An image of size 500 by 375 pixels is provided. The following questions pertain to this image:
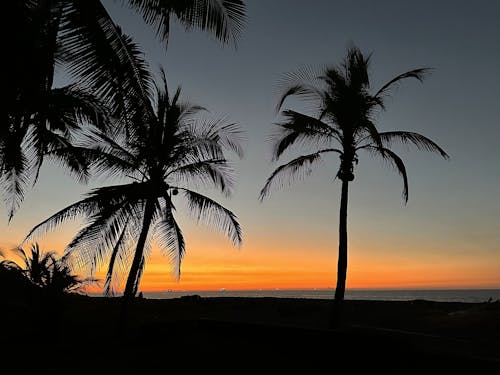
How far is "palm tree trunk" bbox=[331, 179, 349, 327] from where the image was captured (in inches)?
492

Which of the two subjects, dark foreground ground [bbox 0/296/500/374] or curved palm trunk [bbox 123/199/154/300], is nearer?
dark foreground ground [bbox 0/296/500/374]

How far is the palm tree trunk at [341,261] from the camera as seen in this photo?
12508 millimetres

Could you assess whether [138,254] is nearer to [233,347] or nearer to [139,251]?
[139,251]

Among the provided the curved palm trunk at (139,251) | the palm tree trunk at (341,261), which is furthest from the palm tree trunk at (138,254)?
the palm tree trunk at (341,261)

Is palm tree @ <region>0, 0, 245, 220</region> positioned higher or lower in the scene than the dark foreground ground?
higher

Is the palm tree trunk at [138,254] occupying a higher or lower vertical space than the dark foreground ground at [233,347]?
higher

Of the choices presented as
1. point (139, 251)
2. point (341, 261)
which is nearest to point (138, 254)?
point (139, 251)

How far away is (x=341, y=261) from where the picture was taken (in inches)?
508

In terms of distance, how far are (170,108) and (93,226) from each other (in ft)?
14.0

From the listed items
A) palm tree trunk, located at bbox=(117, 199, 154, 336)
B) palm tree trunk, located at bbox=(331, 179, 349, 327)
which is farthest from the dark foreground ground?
palm tree trunk, located at bbox=(331, 179, 349, 327)

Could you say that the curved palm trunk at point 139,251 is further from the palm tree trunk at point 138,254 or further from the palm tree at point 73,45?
the palm tree at point 73,45

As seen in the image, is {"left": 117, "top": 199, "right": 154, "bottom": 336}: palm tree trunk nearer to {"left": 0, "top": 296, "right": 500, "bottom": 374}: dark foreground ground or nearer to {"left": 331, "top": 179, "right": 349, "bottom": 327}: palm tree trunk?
{"left": 0, "top": 296, "right": 500, "bottom": 374}: dark foreground ground

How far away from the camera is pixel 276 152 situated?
13977mm

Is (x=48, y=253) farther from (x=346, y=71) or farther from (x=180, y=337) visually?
(x=346, y=71)
